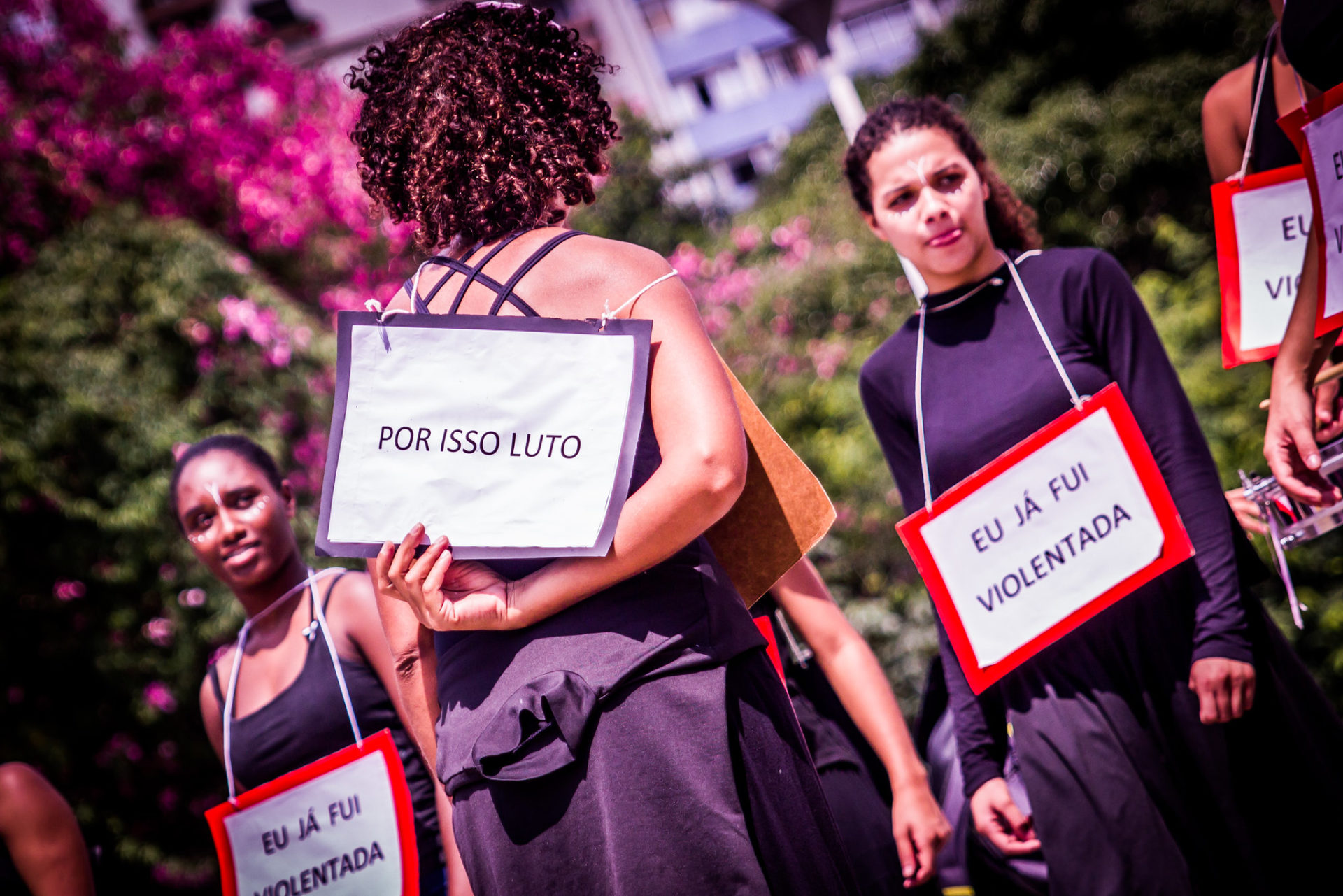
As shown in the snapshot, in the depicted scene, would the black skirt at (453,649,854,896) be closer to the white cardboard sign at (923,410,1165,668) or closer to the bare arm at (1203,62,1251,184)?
the white cardboard sign at (923,410,1165,668)

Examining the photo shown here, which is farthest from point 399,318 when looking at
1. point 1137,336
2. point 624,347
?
point 1137,336

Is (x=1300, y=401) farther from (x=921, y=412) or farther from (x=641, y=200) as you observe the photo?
(x=641, y=200)

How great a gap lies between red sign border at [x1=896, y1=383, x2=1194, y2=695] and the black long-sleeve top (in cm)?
5

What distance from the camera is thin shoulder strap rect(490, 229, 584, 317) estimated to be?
1478 mm

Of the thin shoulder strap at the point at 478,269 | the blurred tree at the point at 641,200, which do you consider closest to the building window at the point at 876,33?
the blurred tree at the point at 641,200

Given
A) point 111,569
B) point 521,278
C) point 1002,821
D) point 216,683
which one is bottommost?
point 1002,821

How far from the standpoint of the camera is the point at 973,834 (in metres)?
2.21

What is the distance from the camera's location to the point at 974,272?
91.0 inches

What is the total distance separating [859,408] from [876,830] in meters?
3.89

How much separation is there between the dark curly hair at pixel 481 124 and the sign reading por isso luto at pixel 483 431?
9.4 inches

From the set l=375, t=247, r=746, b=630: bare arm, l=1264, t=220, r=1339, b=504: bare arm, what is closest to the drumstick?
l=1264, t=220, r=1339, b=504: bare arm

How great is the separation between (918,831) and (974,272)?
4.14 ft

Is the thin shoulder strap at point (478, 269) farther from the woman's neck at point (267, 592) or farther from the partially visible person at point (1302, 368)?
the woman's neck at point (267, 592)

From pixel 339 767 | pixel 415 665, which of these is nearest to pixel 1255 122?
pixel 415 665
